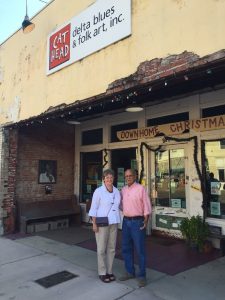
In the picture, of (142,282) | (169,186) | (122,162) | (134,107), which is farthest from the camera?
(122,162)

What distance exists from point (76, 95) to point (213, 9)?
11.2ft

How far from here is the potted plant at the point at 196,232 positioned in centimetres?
643

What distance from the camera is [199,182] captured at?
7082 mm

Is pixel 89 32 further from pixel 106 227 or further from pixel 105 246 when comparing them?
pixel 105 246

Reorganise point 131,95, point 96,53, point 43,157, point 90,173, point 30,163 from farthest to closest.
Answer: point 90,173 < point 43,157 < point 30,163 < point 96,53 < point 131,95

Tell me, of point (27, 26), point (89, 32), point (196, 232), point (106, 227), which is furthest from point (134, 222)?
point (27, 26)

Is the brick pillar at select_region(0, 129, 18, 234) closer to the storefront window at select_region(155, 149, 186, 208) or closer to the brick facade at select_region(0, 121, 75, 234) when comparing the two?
the brick facade at select_region(0, 121, 75, 234)

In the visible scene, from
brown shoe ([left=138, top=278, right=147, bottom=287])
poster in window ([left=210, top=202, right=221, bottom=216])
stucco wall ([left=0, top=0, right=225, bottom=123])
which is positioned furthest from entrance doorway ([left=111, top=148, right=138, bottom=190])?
brown shoe ([left=138, top=278, right=147, bottom=287])

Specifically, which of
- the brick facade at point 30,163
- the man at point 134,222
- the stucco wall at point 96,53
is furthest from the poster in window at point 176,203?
the brick facade at point 30,163

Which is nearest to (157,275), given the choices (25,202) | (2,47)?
(25,202)

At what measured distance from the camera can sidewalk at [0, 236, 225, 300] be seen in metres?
4.45

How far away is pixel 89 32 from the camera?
6.48 meters

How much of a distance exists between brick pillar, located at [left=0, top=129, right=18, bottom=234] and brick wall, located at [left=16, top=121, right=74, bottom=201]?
249 mm

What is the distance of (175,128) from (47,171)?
15.1 feet
